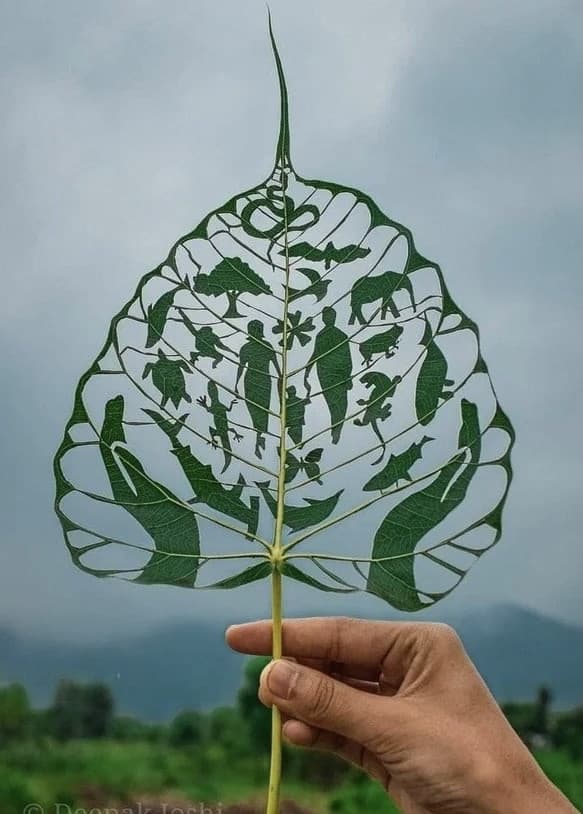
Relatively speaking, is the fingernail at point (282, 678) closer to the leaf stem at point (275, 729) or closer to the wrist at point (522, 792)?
the leaf stem at point (275, 729)

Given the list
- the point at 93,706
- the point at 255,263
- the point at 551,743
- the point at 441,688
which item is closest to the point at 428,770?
the point at 441,688

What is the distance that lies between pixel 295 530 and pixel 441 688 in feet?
0.40

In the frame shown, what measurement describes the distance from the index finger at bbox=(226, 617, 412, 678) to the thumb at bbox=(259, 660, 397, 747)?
0.24 feet

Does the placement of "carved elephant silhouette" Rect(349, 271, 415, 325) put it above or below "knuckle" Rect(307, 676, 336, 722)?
above

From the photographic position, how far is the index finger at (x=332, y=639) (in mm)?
644

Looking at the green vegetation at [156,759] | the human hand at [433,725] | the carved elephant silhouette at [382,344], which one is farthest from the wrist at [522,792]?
the green vegetation at [156,759]

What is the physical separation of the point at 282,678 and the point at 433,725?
0.28 feet

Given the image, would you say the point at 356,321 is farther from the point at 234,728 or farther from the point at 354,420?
the point at 234,728

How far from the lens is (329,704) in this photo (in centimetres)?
55

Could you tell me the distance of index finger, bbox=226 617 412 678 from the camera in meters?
0.64

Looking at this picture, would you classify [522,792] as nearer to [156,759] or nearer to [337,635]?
[337,635]

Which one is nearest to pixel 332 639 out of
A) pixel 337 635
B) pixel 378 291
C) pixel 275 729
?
pixel 337 635

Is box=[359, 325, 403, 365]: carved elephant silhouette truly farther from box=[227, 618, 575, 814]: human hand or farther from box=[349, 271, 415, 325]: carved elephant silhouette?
box=[227, 618, 575, 814]: human hand

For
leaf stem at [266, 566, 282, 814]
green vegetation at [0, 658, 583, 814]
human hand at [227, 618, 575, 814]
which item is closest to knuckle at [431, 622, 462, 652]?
human hand at [227, 618, 575, 814]
